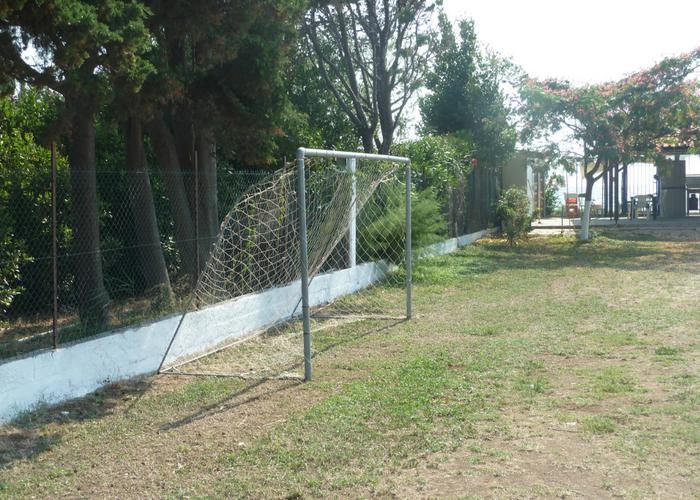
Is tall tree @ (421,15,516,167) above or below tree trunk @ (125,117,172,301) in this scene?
above

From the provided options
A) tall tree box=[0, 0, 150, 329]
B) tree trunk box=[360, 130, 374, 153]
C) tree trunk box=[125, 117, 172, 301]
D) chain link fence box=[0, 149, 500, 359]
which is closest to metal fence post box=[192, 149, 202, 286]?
chain link fence box=[0, 149, 500, 359]

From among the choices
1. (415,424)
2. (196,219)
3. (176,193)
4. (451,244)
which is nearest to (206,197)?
(176,193)

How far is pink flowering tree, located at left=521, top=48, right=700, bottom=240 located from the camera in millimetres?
20406

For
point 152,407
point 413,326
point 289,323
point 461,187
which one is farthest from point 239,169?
point 461,187

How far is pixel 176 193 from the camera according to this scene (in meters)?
9.78

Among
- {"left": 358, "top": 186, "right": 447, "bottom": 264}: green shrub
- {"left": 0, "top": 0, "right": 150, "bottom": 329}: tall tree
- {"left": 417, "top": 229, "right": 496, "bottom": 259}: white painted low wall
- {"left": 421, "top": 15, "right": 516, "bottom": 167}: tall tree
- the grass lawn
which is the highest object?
{"left": 421, "top": 15, "right": 516, "bottom": 167}: tall tree

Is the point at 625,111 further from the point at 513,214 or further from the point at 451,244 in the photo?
the point at 451,244

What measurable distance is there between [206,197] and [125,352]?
341cm

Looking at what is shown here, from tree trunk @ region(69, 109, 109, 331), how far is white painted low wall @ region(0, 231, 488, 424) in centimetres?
63

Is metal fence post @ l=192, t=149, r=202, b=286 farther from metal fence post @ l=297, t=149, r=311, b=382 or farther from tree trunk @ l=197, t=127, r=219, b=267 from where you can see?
metal fence post @ l=297, t=149, r=311, b=382

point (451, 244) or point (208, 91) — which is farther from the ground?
point (208, 91)

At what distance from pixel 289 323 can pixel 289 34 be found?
11.9 ft

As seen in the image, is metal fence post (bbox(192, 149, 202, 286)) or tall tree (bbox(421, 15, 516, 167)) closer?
metal fence post (bbox(192, 149, 202, 286))

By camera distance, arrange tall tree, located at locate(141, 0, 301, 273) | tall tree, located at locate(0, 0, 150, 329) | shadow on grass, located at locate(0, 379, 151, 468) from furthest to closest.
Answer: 1. tall tree, located at locate(141, 0, 301, 273)
2. tall tree, located at locate(0, 0, 150, 329)
3. shadow on grass, located at locate(0, 379, 151, 468)
